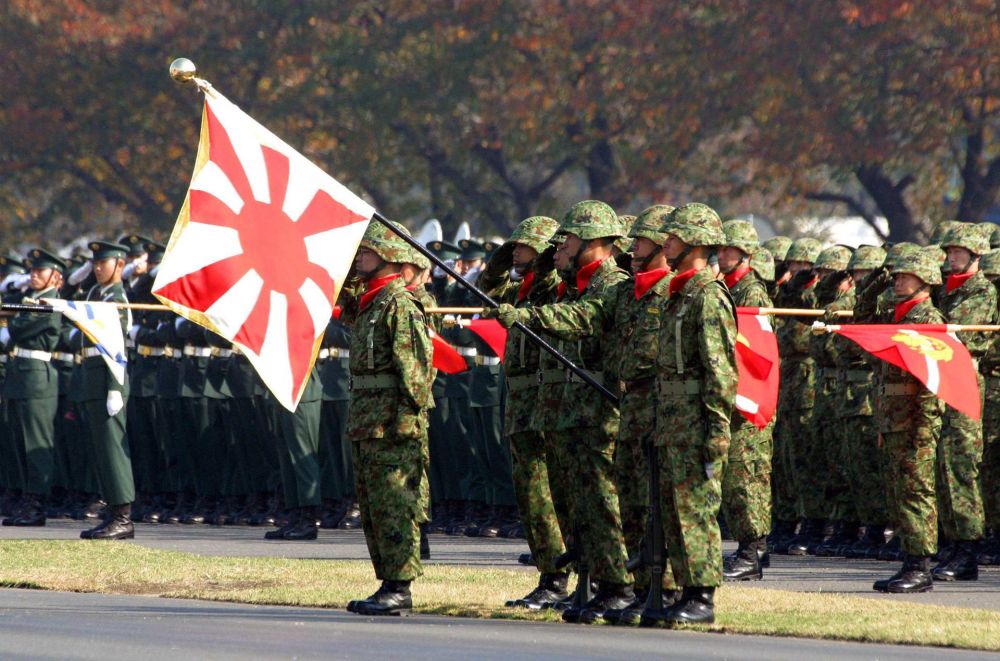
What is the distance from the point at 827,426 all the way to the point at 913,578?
9.85ft

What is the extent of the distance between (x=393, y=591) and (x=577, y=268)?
6.41 feet

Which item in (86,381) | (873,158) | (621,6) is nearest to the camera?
(86,381)

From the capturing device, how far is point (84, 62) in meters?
31.1

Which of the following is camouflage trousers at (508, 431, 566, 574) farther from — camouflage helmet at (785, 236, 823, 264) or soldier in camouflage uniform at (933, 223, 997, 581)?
camouflage helmet at (785, 236, 823, 264)

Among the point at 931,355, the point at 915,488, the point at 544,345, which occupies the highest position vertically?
the point at 931,355

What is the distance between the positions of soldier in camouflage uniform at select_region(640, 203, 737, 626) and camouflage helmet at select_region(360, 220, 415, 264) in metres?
1.57

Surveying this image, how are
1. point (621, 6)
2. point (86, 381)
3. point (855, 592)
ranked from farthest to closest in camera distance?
point (621, 6), point (86, 381), point (855, 592)

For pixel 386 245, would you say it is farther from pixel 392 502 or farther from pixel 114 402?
pixel 114 402

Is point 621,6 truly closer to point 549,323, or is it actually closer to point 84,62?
point 84,62

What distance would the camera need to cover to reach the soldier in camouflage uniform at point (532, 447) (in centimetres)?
1127

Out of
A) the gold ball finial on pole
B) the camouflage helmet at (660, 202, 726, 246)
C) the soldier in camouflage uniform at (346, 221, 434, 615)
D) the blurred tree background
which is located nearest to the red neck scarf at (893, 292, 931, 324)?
the camouflage helmet at (660, 202, 726, 246)

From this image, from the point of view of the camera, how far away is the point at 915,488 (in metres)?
12.3

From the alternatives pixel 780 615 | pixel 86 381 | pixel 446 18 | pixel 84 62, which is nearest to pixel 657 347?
pixel 780 615

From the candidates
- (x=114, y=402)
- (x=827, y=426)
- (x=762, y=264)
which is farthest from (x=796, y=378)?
(x=114, y=402)
